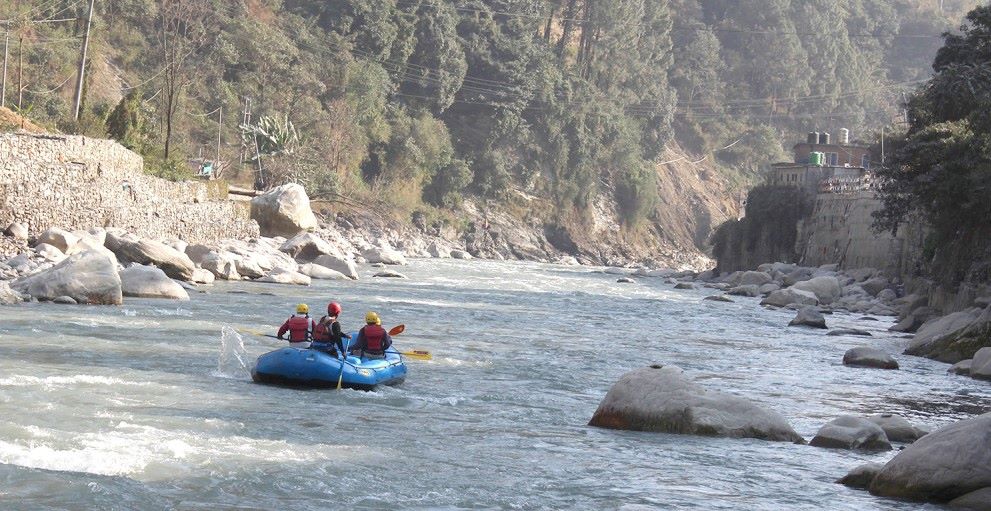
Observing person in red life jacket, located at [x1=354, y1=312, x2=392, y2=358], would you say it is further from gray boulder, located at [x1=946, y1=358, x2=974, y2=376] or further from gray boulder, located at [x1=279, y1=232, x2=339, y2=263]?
gray boulder, located at [x1=279, y1=232, x2=339, y2=263]

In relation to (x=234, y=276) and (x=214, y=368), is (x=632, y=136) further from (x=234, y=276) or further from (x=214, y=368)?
(x=214, y=368)

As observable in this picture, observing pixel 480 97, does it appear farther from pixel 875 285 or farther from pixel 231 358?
pixel 231 358

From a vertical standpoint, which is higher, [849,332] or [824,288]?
[824,288]

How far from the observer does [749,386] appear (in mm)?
19078

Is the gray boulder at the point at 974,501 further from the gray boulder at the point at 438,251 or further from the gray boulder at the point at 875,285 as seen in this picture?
the gray boulder at the point at 438,251

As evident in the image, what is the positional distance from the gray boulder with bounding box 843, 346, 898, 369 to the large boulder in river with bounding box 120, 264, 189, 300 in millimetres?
13071

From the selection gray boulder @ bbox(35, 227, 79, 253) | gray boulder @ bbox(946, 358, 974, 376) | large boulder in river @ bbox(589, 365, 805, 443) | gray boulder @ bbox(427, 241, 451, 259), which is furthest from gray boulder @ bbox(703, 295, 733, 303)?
gray boulder @ bbox(427, 241, 451, 259)

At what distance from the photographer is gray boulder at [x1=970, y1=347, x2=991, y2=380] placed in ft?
67.4

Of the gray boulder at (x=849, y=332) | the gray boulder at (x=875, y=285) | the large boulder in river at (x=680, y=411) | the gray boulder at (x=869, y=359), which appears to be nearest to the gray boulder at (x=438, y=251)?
the gray boulder at (x=875, y=285)

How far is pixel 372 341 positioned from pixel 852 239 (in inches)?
1560

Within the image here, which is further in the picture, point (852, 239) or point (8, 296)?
point (852, 239)

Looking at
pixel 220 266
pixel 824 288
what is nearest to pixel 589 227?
pixel 824 288

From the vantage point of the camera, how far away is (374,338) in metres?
17.4

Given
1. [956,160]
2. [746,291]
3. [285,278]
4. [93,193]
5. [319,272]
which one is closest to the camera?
[956,160]
